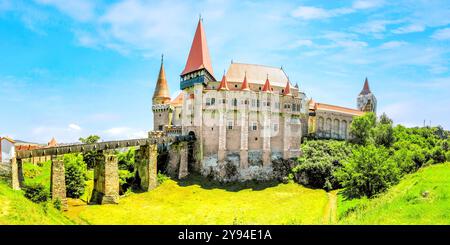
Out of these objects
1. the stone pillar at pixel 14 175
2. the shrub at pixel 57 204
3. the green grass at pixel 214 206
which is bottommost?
the green grass at pixel 214 206

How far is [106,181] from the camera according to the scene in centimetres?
3506

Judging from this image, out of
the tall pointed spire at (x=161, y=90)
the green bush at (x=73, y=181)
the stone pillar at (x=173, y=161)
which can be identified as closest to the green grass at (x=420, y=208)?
the stone pillar at (x=173, y=161)

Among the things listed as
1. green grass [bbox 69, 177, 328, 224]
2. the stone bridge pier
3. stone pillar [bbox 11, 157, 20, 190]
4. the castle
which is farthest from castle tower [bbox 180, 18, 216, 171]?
stone pillar [bbox 11, 157, 20, 190]

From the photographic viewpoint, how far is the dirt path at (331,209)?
28808 millimetres

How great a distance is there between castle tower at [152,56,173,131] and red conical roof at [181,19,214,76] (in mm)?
8449

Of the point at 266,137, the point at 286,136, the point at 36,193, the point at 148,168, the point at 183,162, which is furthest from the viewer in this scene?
the point at 286,136

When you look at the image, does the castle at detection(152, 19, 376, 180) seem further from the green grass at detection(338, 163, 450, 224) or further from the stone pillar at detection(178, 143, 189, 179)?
the green grass at detection(338, 163, 450, 224)

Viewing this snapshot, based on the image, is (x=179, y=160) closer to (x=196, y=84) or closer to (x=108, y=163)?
(x=196, y=84)

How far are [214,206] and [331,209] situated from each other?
12.5 metres

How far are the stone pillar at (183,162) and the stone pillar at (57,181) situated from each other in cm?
1768

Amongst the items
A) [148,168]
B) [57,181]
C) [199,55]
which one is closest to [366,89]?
[199,55]

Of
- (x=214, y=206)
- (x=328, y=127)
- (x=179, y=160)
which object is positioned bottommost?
(x=214, y=206)

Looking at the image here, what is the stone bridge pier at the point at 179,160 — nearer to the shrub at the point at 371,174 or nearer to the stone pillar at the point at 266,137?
the stone pillar at the point at 266,137
